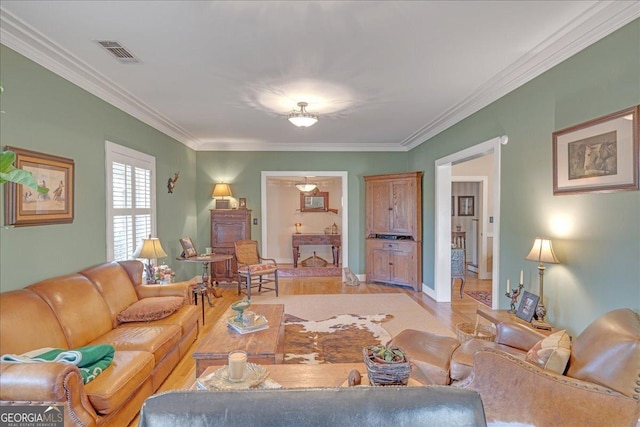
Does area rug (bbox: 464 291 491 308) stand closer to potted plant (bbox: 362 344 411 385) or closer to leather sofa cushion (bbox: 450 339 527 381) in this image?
leather sofa cushion (bbox: 450 339 527 381)

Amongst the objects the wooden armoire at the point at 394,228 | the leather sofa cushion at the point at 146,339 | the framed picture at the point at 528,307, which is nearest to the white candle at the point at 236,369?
the leather sofa cushion at the point at 146,339

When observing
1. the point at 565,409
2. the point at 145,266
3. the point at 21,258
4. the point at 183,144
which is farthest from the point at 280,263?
the point at 565,409

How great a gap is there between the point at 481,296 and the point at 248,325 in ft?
14.7

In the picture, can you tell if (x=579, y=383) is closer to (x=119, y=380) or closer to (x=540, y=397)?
(x=540, y=397)

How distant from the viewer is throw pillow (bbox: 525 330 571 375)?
170 centimetres

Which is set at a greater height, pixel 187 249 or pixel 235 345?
pixel 187 249

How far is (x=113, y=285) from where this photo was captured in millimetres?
3230

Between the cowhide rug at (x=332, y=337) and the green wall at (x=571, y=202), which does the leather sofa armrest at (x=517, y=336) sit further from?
the cowhide rug at (x=332, y=337)

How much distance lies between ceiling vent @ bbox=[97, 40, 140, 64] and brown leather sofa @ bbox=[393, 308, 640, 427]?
3.31 metres

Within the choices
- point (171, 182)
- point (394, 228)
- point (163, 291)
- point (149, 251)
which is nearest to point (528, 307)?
point (163, 291)

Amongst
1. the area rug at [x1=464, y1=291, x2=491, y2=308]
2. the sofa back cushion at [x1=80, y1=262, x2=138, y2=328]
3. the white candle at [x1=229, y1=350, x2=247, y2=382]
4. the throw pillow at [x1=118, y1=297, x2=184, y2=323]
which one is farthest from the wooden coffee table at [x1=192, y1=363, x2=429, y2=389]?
Result: the area rug at [x1=464, y1=291, x2=491, y2=308]

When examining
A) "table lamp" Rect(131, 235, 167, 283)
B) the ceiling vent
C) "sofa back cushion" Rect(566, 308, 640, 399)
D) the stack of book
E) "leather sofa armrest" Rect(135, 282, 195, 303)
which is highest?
the ceiling vent

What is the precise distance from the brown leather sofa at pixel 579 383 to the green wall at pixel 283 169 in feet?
17.3

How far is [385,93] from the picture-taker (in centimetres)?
379
